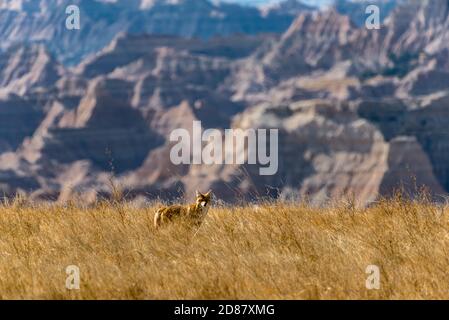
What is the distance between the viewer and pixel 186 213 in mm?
10719

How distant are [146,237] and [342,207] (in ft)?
10.4

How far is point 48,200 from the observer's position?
13.9 meters

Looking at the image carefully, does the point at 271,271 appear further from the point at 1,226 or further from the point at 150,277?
the point at 1,226

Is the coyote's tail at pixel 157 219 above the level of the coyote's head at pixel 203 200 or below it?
below

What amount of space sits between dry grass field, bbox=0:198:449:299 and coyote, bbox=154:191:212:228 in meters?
0.16

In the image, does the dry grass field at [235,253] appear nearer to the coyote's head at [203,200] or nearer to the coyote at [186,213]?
the coyote at [186,213]

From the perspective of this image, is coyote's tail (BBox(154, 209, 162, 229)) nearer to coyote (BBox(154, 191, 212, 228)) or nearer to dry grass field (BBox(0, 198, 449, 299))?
coyote (BBox(154, 191, 212, 228))

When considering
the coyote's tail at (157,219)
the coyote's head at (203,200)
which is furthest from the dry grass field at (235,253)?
the coyote's head at (203,200)

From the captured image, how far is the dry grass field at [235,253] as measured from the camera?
7613 mm

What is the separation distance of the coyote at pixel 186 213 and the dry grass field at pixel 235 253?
0.54 feet

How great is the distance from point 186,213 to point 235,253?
1.96 m

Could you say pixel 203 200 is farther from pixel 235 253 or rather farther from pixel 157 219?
pixel 235 253

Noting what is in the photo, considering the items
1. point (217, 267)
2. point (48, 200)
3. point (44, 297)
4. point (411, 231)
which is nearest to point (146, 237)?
point (217, 267)
